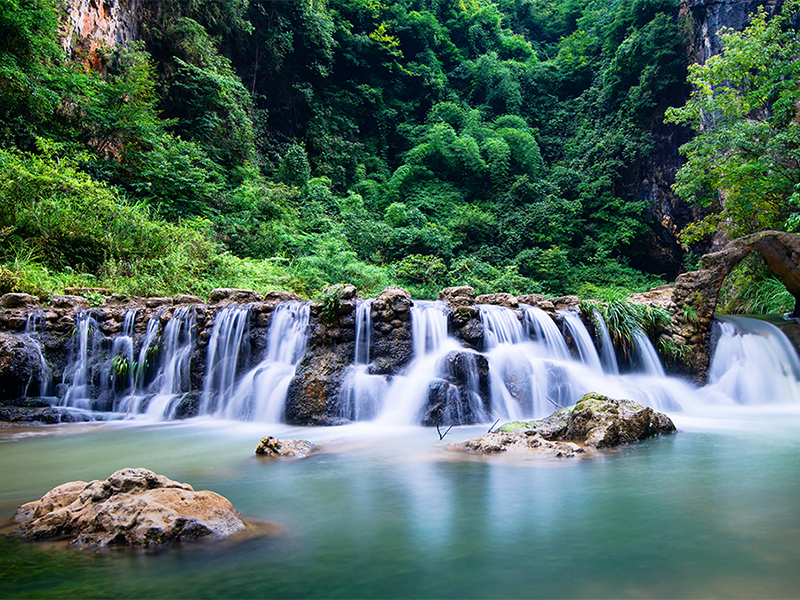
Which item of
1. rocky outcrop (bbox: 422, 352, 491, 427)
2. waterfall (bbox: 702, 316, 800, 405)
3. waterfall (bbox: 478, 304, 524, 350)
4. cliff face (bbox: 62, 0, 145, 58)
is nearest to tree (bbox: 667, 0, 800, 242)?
waterfall (bbox: 702, 316, 800, 405)

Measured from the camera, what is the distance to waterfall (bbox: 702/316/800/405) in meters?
7.70

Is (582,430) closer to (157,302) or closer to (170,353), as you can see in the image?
(170,353)

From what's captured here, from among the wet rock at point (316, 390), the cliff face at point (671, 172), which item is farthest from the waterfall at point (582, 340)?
the cliff face at point (671, 172)

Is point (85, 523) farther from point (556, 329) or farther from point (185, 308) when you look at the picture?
point (556, 329)

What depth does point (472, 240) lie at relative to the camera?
19125 millimetres

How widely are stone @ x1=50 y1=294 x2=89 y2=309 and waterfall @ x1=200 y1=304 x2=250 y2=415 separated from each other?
2.57 meters

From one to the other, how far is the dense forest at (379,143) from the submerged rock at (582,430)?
6.46m

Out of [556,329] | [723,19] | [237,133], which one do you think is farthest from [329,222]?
[723,19]

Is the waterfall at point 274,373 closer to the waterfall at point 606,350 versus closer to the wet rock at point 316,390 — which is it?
the wet rock at point 316,390

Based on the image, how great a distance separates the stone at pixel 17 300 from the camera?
7.43m

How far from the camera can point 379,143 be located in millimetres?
24125

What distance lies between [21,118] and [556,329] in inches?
534

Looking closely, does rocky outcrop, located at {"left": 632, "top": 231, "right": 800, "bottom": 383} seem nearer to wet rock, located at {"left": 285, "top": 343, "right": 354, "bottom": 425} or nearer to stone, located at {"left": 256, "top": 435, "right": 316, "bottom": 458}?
wet rock, located at {"left": 285, "top": 343, "right": 354, "bottom": 425}

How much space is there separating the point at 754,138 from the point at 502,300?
24.0 feet
